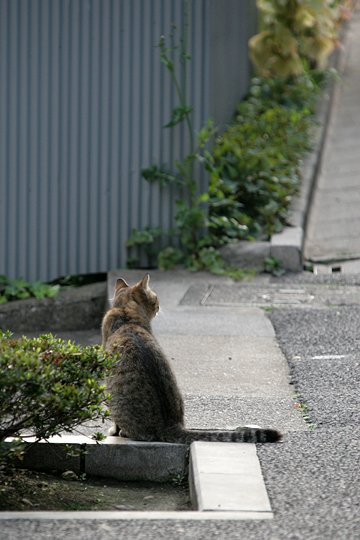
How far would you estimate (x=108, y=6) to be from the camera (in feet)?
33.5

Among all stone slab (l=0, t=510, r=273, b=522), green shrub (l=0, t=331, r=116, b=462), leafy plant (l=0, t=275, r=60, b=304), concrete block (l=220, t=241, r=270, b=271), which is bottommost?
A: leafy plant (l=0, t=275, r=60, b=304)

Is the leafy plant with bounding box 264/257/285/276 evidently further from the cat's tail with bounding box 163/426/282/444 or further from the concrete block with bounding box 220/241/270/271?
the cat's tail with bounding box 163/426/282/444

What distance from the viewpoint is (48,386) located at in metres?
5.01

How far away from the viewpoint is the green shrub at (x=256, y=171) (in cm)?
1076

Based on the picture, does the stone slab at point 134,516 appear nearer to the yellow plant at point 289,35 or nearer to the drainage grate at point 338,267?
the drainage grate at point 338,267

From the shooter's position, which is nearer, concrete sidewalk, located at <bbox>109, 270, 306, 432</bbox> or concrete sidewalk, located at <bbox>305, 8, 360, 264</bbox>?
concrete sidewalk, located at <bbox>109, 270, 306, 432</bbox>

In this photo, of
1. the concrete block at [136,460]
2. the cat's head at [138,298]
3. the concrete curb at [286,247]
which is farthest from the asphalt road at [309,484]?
the concrete curb at [286,247]

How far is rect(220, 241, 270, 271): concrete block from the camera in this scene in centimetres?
1034

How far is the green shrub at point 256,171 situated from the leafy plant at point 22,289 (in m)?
1.69

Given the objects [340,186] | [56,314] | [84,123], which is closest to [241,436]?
[56,314]

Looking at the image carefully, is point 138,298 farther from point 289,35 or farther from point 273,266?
point 289,35

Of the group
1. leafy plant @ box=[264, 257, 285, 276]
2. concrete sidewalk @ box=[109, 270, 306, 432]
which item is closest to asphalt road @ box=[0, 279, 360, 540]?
concrete sidewalk @ box=[109, 270, 306, 432]

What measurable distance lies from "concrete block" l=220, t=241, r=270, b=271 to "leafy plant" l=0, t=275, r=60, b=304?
5.50ft

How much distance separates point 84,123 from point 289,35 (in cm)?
610
